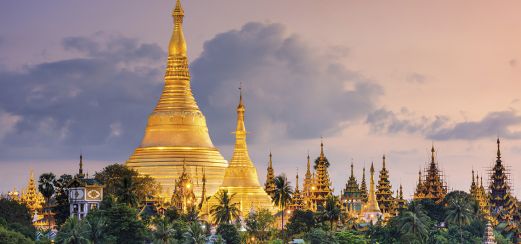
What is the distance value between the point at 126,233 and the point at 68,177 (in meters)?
29.1

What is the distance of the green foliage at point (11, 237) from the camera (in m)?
120

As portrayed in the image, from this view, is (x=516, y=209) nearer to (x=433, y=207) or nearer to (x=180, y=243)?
(x=433, y=207)

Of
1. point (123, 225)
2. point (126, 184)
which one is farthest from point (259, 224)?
point (123, 225)

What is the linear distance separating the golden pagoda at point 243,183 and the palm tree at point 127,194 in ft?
65.2

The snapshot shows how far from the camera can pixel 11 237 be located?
397 feet

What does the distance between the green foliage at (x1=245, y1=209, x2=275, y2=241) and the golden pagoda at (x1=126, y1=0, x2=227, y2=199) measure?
70.4 feet

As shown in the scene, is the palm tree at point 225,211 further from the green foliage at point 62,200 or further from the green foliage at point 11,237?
the green foliage at point 11,237

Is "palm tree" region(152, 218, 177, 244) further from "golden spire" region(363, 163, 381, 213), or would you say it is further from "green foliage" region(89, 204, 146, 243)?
"golden spire" region(363, 163, 381, 213)

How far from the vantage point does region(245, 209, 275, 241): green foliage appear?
15100 cm

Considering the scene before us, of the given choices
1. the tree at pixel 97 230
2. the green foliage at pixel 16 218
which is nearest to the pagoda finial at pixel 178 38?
the green foliage at pixel 16 218

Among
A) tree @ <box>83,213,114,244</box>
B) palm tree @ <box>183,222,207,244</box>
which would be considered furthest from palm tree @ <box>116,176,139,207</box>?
tree @ <box>83,213,114,244</box>

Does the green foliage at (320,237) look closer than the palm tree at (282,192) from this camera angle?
Yes

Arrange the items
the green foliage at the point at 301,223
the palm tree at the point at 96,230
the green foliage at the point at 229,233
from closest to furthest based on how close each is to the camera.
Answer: the palm tree at the point at 96,230, the green foliage at the point at 229,233, the green foliage at the point at 301,223

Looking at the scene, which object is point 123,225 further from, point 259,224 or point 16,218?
point 259,224
